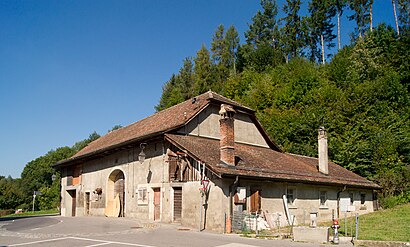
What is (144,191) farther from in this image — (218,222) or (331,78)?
(331,78)

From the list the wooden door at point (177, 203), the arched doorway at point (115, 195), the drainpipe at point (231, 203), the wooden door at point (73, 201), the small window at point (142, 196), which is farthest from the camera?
the wooden door at point (73, 201)

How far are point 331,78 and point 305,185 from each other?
95.0ft

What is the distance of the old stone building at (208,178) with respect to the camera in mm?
18266

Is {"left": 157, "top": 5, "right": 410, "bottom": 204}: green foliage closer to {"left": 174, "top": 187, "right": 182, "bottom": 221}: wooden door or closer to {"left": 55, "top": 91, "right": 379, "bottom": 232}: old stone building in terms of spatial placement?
{"left": 55, "top": 91, "right": 379, "bottom": 232}: old stone building

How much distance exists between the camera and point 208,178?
719 inches

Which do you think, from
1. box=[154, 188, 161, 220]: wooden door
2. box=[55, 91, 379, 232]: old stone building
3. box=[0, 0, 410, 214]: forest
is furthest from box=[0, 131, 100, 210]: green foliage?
box=[154, 188, 161, 220]: wooden door

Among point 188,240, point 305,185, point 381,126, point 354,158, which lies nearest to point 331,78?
point 381,126

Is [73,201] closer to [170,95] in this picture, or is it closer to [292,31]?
[170,95]

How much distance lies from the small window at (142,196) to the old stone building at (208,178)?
6cm

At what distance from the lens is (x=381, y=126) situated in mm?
37531

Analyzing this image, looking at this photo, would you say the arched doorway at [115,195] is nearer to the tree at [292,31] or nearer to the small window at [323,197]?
the small window at [323,197]

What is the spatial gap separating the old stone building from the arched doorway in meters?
0.07

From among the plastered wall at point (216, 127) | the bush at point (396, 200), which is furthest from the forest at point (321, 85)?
the plastered wall at point (216, 127)

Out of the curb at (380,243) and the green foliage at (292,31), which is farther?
the green foliage at (292,31)
